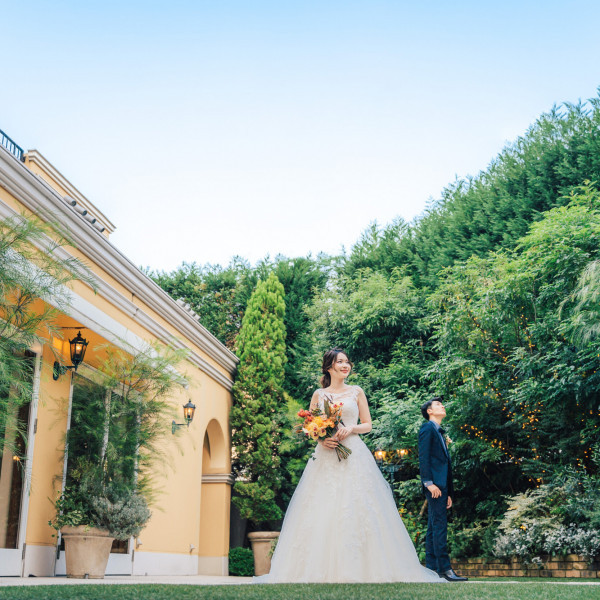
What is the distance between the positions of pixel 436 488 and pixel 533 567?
4.30 metres

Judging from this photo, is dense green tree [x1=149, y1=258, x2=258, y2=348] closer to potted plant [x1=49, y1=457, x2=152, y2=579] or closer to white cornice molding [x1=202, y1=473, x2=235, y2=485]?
white cornice molding [x1=202, y1=473, x2=235, y2=485]

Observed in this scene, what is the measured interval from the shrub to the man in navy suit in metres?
9.41

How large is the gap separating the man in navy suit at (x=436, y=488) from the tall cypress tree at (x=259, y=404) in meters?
8.81

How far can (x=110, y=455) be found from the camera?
7977mm

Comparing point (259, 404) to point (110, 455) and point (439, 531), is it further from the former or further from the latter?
point (439, 531)

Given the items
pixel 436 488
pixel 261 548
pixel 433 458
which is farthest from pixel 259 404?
pixel 436 488

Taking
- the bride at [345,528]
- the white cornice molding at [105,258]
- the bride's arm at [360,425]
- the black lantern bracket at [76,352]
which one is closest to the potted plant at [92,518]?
the black lantern bracket at [76,352]

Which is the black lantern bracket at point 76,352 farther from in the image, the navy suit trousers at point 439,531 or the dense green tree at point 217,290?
the dense green tree at point 217,290

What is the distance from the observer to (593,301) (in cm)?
823

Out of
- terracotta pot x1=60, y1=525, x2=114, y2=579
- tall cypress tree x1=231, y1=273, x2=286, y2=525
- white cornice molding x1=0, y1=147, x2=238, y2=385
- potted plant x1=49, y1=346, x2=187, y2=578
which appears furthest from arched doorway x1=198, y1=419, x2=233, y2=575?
terracotta pot x1=60, y1=525, x2=114, y2=579

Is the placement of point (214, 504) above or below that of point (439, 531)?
above

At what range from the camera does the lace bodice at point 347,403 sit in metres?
5.63

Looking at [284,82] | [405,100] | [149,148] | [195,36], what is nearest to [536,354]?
[405,100]

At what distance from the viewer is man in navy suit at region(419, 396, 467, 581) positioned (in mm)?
5777
